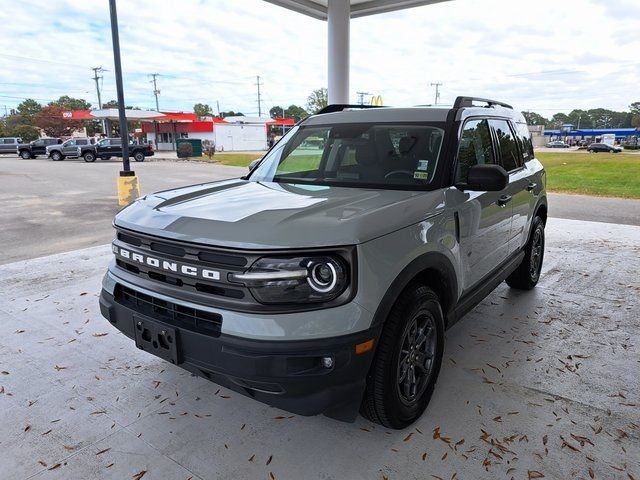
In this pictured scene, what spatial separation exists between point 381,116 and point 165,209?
5.95 ft

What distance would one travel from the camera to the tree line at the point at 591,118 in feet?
360

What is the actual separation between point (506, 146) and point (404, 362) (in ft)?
8.32

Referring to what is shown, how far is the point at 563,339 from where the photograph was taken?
394 centimetres

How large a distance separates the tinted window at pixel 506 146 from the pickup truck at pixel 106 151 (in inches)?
1256

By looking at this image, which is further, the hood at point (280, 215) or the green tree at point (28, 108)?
the green tree at point (28, 108)

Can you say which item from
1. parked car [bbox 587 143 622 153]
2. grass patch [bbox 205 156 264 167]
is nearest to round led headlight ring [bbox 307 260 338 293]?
grass patch [bbox 205 156 264 167]

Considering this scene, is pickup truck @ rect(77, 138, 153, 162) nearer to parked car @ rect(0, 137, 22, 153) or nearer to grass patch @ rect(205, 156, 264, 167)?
grass patch @ rect(205, 156, 264, 167)

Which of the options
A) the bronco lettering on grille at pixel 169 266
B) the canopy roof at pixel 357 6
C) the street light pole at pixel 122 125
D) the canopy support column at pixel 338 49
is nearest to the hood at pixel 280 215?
the bronco lettering on grille at pixel 169 266

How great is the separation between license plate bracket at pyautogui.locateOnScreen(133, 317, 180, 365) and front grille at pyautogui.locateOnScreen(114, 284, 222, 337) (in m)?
0.04

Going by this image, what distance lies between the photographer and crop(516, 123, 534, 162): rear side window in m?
4.74

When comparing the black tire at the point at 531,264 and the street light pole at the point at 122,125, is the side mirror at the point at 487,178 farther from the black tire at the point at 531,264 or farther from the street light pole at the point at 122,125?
the street light pole at the point at 122,125

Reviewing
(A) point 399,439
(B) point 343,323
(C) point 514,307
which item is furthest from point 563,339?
(B) point 343,323

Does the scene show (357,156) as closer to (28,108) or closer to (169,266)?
(169,266)

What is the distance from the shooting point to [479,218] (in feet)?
11.0
